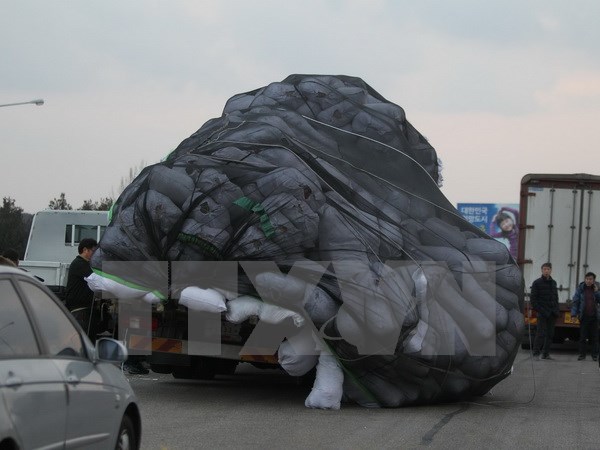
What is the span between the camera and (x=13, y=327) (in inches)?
219

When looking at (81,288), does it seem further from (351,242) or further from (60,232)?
(60,232)

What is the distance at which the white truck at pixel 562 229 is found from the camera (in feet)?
75.1

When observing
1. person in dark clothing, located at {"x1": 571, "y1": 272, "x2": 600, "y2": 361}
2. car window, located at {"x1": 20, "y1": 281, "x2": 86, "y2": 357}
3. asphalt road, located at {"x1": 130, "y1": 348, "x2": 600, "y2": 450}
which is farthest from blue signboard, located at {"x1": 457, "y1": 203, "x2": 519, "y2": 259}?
car window, located at {"x1": 20, "y1": 281, "x2": 86, "y2": 357}

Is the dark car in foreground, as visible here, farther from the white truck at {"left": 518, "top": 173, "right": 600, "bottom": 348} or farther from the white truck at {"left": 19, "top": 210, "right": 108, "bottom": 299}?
the white truck at {"left": 19, "top": 210, "right": 108, "bottom": 299}

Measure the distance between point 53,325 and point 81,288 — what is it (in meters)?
7.73

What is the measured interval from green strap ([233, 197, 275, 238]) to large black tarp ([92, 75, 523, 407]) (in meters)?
0.01

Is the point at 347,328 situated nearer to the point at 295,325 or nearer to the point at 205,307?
the point at 295,325

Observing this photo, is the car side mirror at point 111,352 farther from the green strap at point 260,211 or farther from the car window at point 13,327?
the green strap at point 260,211

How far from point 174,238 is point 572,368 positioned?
390 inches

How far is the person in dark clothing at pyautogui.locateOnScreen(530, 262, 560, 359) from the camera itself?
71.6 ft

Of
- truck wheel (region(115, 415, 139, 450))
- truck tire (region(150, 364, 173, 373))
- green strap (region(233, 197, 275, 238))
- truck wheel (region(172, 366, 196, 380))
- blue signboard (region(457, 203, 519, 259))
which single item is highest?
blue signboard (region(457, 203, 519, 259))

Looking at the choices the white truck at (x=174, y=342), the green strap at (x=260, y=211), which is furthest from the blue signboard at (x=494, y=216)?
the green strap at (x=260, y=211)

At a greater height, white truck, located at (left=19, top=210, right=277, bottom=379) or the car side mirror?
the car side mirror

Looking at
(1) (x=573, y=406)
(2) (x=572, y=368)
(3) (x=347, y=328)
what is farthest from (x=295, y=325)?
(2) (x=572, y=368)
